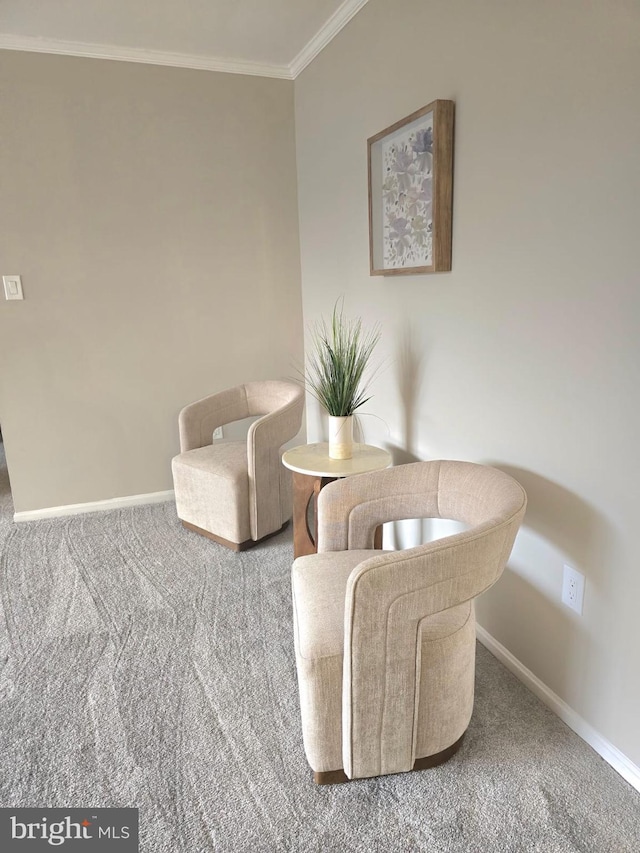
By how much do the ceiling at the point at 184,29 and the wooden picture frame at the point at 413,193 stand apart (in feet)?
2.38

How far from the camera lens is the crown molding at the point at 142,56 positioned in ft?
8.96

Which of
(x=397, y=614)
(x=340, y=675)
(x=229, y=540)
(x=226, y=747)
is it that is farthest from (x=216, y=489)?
(x=397, y=614)

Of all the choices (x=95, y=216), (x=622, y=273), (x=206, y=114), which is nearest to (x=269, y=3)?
(x=206, y=114)

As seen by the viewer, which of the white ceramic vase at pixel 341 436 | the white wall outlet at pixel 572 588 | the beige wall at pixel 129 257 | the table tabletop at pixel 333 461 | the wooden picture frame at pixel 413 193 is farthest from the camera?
the beige wall at pixel 129 257

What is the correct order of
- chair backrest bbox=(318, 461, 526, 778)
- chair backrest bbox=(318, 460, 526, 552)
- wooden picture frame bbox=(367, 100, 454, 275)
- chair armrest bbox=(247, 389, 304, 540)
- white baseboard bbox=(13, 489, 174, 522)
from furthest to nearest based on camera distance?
white baseboard bbox=(13, 489, 174, 522) → chair armrest bbox=(247, 389, 304, 540) → wooden picture frame bbox=(367, 100, 454, 275) → chair backrest bbox=(318, 460, 526, 552) → chair backrest bbox=(318, 461, 526, 778)

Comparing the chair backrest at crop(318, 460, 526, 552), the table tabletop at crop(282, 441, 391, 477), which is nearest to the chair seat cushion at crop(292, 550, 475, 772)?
the chair backrest at crop(318, 460, 526, 552)

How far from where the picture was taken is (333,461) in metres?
2.35

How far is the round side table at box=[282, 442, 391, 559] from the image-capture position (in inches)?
88.1

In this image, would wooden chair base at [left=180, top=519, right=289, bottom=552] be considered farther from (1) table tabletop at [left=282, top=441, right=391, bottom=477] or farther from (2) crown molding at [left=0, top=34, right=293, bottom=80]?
(2) crown molding at [left=0, top=34, right=293, bottom=80]

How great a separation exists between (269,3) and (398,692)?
Result: 2674mm

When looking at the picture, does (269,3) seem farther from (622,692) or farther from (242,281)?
(622,692)

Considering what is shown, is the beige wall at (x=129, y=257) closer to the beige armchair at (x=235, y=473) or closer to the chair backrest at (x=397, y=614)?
the beige armchair at (x=235, y=473)

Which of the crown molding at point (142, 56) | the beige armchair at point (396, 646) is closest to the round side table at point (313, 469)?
the beige armchair at point (396, 646)

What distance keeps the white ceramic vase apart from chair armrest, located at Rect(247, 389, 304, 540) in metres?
0.43
